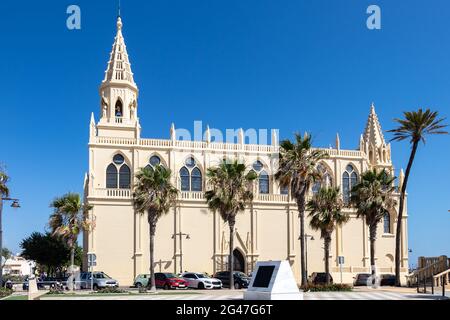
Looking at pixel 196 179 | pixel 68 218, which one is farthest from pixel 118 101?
pixel 68 218

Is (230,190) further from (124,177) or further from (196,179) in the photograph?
(124,177)

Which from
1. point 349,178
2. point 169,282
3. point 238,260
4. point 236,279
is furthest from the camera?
point 349,178

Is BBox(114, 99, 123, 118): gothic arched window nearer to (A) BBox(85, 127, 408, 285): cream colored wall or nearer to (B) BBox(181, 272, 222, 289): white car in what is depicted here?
(A) BBox(85, 127, 408, 285): cream colored wall

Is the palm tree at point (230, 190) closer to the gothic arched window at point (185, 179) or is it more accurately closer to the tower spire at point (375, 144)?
the gothic arched window at point (185, 179)

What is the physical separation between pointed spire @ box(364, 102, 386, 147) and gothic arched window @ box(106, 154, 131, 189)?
88.2ft

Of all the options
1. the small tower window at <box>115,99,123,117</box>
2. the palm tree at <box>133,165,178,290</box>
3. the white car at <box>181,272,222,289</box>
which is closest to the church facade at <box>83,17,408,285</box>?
the small tower window at <box>115,99,123,117</box>

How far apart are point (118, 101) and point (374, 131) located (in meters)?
27.7

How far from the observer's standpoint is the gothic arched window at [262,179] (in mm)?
59062

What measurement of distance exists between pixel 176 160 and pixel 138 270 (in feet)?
35.0

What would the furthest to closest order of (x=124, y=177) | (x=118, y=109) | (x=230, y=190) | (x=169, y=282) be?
1. (x=118, y=109)
2. (x=124, y=177)
3. (x=230, y=190)
4. (x=169, y=282)

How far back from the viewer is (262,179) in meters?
59.4

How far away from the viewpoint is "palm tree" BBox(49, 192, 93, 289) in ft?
135

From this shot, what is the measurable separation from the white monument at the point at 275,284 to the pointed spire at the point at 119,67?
125 ft
